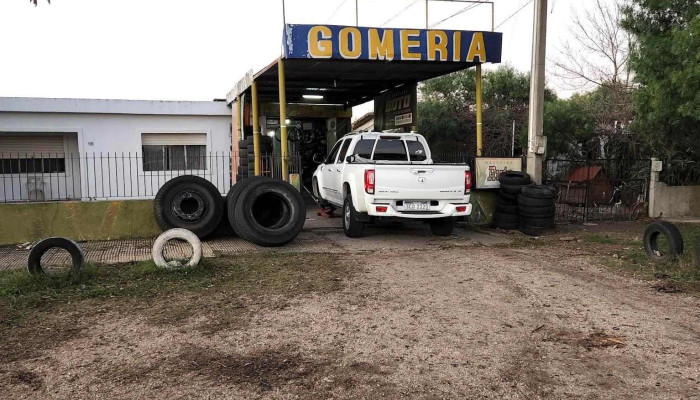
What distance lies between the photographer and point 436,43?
1113 cm

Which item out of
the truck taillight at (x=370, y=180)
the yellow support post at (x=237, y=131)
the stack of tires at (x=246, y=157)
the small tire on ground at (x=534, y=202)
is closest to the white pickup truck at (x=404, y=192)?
the truck taillight at (x=370, y=180)

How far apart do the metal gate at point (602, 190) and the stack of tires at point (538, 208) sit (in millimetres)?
2077

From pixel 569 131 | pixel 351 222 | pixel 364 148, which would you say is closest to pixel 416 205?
pixel 351 222

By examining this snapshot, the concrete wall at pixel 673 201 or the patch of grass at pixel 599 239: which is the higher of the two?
the concrete wall at pixel 673 201

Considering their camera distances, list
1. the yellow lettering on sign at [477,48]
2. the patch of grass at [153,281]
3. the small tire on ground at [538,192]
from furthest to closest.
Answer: the yellow lettering on sign at [477,48] → the small tire on ground at [538,192] → the patch of grass at [153,281]

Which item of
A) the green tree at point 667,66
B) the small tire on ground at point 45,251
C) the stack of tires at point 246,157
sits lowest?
the small tire on ground at point 45,251

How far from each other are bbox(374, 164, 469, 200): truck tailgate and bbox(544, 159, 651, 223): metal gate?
14.8 feet

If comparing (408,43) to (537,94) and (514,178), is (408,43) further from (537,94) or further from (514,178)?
(514,178)

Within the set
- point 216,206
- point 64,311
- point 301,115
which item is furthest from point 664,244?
point 301,115

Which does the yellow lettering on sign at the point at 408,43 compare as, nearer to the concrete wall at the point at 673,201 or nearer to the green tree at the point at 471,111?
the concrete wall at the point at 673,201

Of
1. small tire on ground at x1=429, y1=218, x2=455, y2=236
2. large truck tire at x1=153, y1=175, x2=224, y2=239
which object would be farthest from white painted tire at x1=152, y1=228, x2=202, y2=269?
small tire on ground at x1=429, y1=218, x2=455, y2=236

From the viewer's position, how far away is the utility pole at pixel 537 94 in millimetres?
11383

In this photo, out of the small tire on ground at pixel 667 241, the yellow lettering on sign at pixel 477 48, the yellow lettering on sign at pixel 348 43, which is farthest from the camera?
the yellow lettering on sign at pixel 477 48

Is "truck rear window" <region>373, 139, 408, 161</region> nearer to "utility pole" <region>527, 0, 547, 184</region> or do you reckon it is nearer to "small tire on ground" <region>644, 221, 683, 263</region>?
"utility pole" <region>527, 0, 547, 184</region>
